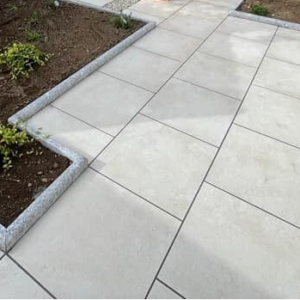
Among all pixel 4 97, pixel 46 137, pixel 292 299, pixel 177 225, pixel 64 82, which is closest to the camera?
pixel 292 299

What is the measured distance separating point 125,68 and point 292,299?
216cm

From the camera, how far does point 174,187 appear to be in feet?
5.49

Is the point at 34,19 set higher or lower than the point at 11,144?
higher

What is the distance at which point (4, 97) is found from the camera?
2.20 metres

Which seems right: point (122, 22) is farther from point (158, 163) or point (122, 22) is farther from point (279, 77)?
point (158, 163)

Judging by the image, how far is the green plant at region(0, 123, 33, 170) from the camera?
172 centimetres

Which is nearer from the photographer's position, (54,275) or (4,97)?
(54,275)

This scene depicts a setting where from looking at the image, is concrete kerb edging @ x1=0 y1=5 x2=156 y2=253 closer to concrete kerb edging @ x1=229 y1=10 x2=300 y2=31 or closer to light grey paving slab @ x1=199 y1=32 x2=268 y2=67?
light grey paving slab @ x1=199 y1=32 x2=268 y2=67

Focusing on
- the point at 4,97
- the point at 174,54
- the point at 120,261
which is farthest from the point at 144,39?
the point at 120,261

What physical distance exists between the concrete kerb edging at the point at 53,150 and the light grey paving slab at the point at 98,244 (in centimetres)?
4

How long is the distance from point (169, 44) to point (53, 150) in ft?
5.94

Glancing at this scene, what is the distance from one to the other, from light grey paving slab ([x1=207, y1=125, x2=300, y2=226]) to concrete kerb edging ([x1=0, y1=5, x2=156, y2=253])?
86 centimetres

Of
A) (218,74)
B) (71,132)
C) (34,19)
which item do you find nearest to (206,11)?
(218,74)

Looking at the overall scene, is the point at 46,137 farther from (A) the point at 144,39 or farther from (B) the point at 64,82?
(A) the point at 144,39
